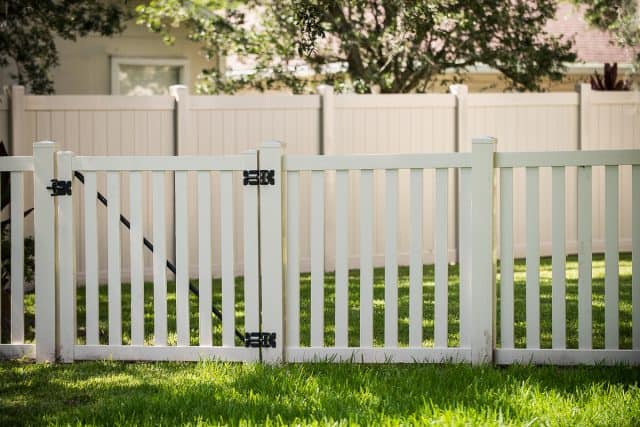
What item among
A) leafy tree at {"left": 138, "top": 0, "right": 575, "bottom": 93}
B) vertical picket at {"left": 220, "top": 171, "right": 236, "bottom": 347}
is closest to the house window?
leafy tree at {"left": 138, "top": 0, "right": 575, "bottom": 93}

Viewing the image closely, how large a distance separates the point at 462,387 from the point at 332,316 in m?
2.51

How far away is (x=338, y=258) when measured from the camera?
5039 mm

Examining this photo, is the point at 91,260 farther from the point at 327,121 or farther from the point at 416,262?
the point at 327,121

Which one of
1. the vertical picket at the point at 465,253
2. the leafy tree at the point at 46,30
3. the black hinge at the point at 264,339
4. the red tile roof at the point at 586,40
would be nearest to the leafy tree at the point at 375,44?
the leafy tree at the point at 46,30

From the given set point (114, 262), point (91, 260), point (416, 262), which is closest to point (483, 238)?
point (416, 262)

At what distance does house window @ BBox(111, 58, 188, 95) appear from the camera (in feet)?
40.6

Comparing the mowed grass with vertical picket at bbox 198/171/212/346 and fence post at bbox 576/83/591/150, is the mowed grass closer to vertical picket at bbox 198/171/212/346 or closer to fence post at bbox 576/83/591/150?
vertical picket at bbox 198/171/212/346

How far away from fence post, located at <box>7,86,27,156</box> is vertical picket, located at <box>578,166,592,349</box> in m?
5.40

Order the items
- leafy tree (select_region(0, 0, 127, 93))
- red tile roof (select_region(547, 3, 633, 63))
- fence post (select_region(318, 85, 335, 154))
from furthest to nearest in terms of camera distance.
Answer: red tile roof (select_region(547, 3, 633, 63))
leafy tree (select_region(0, 0, 127, 93))
fence post (select_region(318, 85, 335, 154))

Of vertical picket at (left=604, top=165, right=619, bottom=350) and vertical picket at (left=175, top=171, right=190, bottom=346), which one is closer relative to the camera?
vertical picket at (left=604, top=165, right=619, bottom=350)

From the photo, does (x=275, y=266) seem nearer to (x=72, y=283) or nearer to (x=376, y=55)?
(x=72, y=283)

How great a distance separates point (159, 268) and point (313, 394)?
1368 mm

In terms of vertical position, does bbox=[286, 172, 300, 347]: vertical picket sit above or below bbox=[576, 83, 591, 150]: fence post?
below

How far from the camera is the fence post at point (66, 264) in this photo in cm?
512
